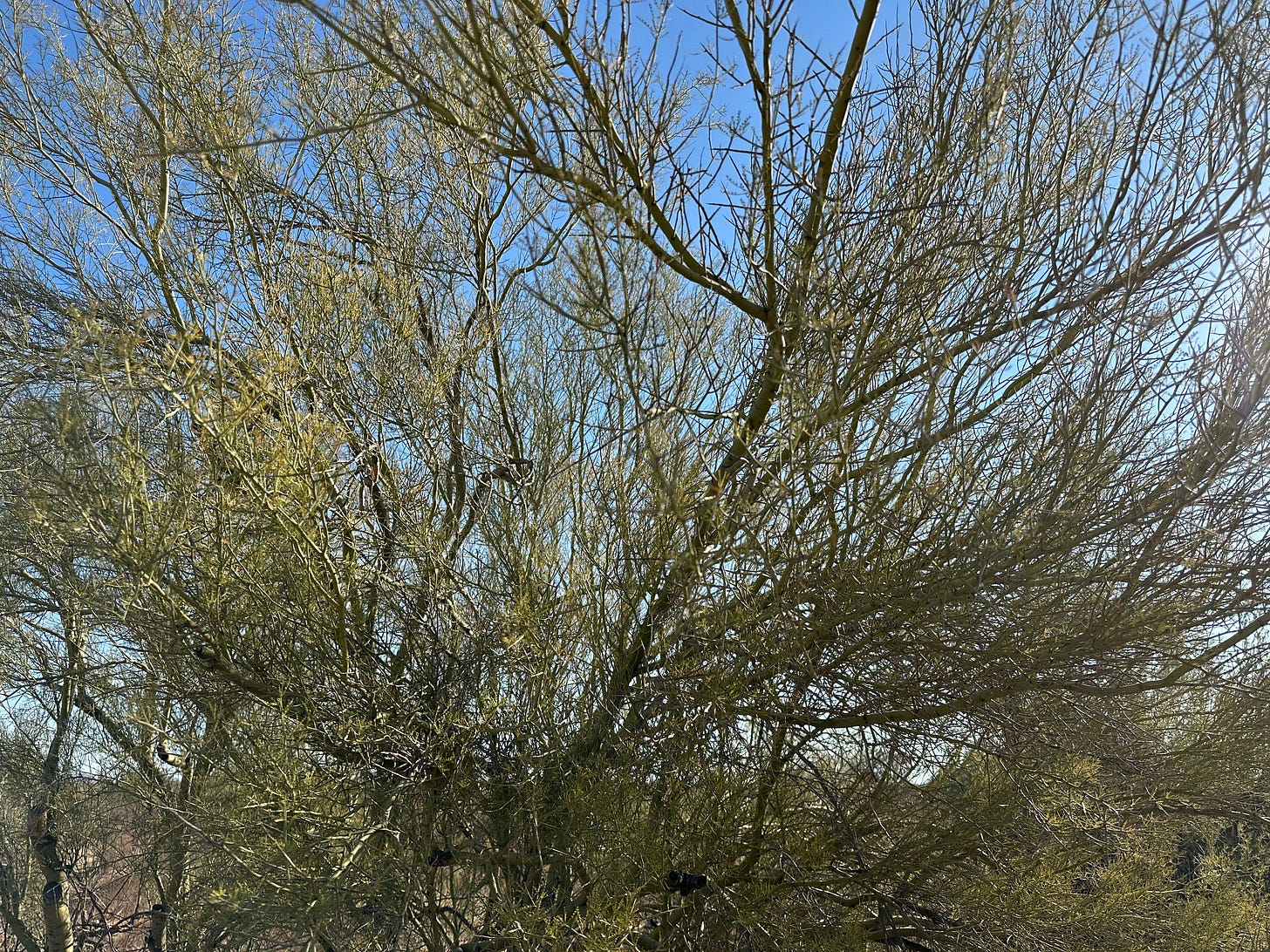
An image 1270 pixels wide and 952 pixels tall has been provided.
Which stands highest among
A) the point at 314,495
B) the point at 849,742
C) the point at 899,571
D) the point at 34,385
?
the point at 34,385

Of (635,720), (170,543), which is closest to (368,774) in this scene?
(635,720)

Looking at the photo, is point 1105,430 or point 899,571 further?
point 899,571

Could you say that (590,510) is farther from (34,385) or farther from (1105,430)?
(34,385)

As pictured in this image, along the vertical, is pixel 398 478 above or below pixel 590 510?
above

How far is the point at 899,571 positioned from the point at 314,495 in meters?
2.10

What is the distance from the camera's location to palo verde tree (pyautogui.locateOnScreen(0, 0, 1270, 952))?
2516 mm

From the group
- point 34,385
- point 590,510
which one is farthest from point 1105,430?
point 34,385

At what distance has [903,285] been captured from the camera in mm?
2885

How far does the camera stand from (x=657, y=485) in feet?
9.30

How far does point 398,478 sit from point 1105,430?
3.21 m

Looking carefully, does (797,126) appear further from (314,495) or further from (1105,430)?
(314,495)

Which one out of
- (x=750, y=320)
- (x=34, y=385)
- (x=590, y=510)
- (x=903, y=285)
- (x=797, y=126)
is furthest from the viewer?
(x=34, y=385)

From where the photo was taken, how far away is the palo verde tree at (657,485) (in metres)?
2.52

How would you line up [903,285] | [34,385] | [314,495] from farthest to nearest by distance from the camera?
[34,385], [314,495], [903,285]
